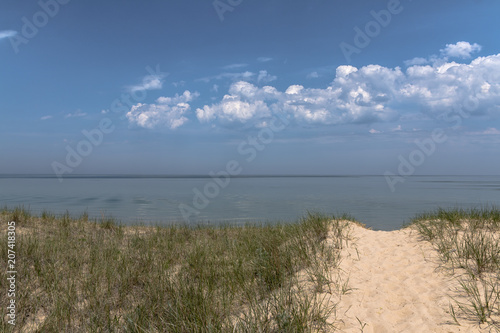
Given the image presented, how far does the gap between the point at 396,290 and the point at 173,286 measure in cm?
443

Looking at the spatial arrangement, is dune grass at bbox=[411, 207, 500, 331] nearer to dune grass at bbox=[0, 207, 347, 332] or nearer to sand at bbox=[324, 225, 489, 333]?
sand at bbox=[324, 225, 489, 333]

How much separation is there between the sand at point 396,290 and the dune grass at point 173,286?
1.40 ft

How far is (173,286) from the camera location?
5801 mm

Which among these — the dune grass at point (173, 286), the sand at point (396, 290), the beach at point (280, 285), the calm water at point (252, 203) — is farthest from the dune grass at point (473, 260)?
the calm water at point (252, 203)

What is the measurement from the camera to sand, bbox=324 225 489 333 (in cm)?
470

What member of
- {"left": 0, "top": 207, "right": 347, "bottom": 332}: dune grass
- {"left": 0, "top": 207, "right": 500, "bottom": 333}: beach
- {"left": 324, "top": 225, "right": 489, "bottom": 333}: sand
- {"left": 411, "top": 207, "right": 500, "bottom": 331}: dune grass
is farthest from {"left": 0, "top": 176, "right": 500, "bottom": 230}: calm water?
{"left": 0, "top": 207, "right": 347, "bottom": 332}: dune grass

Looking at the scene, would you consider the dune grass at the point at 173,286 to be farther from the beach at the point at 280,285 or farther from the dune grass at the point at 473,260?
the dune grass at the point at 473,260

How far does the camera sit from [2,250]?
7.92 meters

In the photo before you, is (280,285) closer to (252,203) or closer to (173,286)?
(173,286)

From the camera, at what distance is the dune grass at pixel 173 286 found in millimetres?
4691

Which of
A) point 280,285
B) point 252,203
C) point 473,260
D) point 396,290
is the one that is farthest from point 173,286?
point 252,203

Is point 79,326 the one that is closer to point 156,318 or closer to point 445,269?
point 156,318

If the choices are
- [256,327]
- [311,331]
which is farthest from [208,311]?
[311,331]

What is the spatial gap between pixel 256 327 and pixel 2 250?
770 cm
